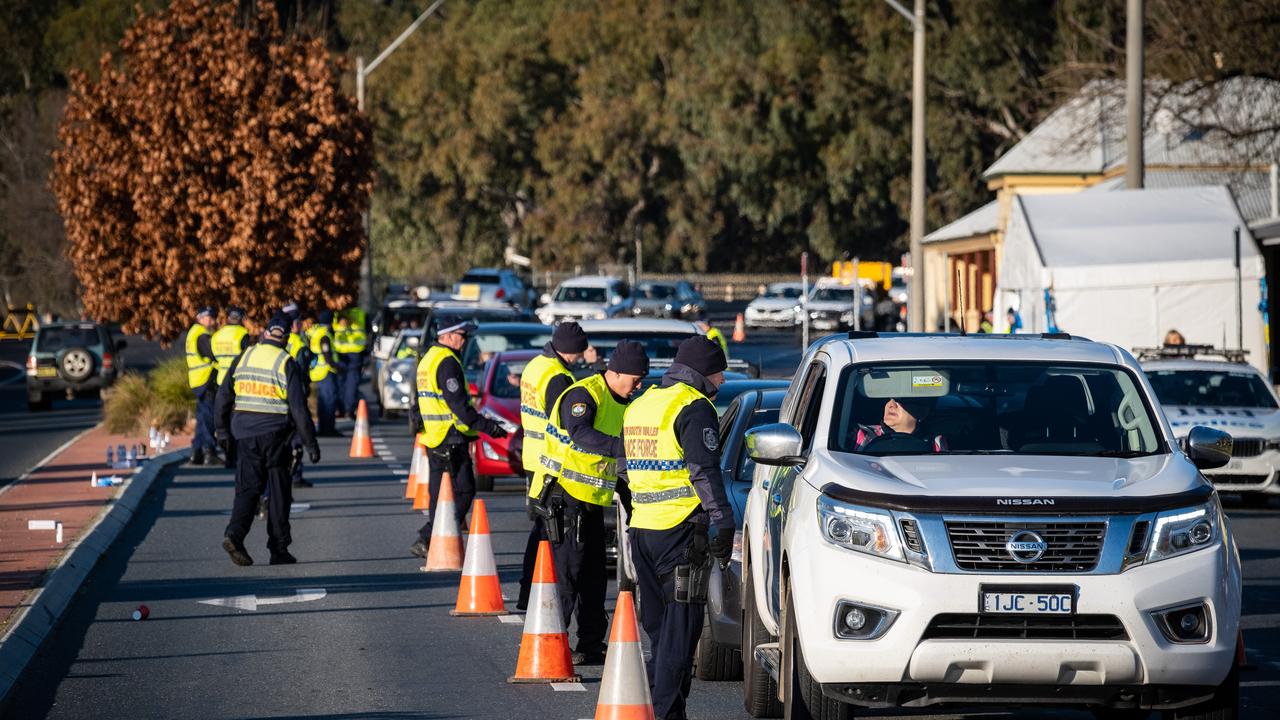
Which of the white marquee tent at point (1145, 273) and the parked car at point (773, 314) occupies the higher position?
the white marquee tent at point (1145, 273)

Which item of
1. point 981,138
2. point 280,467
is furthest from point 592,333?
point 981,138

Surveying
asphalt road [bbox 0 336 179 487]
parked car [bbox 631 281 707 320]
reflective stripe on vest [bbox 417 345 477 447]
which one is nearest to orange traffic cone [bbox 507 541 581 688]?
Answer: reflective stripe on vest [bbox 417 345 477 447]

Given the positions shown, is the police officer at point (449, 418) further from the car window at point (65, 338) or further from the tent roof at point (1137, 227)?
the car window at point (65, 338)

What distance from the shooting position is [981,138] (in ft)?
240

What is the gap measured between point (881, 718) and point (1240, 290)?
17.9 metres

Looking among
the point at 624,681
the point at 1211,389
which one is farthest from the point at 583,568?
the point at 1211,389

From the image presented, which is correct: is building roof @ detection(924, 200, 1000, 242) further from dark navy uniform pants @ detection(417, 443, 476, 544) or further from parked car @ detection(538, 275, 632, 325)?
dark navy uniform pants @ detection(417, 443, 476, 544)

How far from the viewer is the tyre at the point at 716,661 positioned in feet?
34.1

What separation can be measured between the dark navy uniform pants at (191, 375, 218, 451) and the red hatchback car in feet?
11.3

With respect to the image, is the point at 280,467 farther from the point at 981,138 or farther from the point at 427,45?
the point at 427,45

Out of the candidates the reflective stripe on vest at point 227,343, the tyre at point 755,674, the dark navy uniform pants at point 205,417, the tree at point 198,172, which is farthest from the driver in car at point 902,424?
the tree at point 198,172

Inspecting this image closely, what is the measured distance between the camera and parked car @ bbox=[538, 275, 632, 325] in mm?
55688

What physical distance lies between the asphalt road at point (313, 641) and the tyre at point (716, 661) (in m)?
0.15

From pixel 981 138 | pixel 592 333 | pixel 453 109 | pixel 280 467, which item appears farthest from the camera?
pixel 453 109
